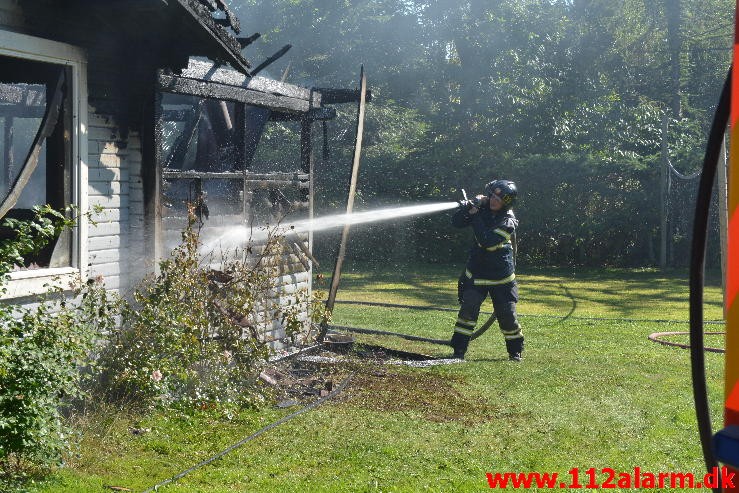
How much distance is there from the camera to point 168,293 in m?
6.36

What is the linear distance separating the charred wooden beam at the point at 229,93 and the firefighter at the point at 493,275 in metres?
2.15

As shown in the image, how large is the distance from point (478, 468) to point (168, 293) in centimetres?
259

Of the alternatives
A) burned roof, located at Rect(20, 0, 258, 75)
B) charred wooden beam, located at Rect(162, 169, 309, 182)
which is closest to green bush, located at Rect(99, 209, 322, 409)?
charred wooden beam, located at Rect(162, 169, 309, 182)

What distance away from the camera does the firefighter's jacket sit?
9250 mm

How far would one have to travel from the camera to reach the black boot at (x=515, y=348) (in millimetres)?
9266

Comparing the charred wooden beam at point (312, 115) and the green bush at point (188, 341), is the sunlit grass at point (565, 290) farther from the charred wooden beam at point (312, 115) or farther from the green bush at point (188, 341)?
the green bush at point (188, 341)

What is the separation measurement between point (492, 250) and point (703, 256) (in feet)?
22.6

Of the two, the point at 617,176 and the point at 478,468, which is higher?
the point at 617,176

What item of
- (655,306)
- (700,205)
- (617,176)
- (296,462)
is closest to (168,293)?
(296,462)

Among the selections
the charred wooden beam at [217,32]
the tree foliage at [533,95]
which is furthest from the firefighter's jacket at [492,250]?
the tree foliage at [533,95]

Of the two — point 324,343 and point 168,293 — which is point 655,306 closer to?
point 324,343

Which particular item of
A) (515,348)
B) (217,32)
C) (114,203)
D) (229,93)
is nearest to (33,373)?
(114,203)

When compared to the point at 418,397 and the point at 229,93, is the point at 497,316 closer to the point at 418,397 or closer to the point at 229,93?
the point at 418,397

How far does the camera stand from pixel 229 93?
820 cm
